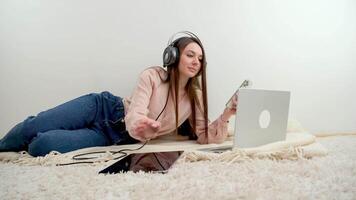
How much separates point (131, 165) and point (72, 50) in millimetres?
804

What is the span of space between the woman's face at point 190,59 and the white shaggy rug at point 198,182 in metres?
0.46

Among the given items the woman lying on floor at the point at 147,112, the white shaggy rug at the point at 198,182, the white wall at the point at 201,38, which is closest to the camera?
the white shaggy rug at the point at 198,182

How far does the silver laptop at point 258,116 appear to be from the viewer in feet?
3.00

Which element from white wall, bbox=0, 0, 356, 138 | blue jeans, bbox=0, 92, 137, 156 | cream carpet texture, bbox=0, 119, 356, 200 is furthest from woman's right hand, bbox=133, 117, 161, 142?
white wall, bbox=0, 0, 356, 138

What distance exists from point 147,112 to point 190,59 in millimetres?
270

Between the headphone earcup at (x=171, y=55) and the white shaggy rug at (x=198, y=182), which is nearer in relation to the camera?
the white shaggy rug at (x=198, y=182)

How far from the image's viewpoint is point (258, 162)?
2.53ft

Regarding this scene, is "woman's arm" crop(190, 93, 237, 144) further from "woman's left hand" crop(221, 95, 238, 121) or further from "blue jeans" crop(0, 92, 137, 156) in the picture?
"blue jeans" crop(0, 92, 137, 156)

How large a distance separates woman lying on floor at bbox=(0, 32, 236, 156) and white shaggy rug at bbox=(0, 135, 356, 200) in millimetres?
272

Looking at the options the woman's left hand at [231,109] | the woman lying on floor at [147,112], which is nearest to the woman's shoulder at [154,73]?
the woman lying on floor at [147,112]

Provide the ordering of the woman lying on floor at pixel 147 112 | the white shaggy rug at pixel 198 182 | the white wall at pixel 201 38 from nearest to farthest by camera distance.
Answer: the white shaggy rug at pixel 198 182
the woman lying on floor at pixel 147 112
the white wall at pixel 201 38

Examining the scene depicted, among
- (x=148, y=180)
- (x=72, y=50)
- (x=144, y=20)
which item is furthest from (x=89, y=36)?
(x=148, y=180)

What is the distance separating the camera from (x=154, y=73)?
1165 mm

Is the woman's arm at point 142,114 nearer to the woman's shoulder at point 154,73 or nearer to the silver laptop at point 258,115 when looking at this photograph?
the woman's shoulder at point 154,73
